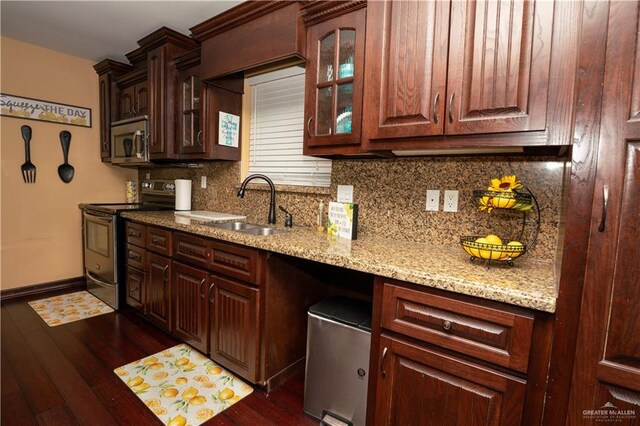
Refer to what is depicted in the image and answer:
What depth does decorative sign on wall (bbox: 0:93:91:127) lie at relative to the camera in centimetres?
284

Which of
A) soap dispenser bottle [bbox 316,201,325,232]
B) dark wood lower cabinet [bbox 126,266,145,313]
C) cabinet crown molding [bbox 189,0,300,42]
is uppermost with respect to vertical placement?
cabinet crown molding [bbox 189,0,300,42]

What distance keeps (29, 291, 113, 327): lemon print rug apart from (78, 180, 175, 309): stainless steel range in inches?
2.8

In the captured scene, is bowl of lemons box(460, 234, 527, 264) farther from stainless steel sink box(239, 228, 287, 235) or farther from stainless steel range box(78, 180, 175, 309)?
stainless steel range box(78, 180, 175, 309)

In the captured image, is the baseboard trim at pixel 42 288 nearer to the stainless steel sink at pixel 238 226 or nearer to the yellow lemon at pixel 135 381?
the yellow lemon at pixel 135 381

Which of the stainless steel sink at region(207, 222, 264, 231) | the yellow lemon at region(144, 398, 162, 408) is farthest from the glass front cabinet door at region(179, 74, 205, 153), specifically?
the yellow lemon at region(144, 398, 162, 408)

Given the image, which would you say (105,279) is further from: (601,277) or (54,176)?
(601,277)

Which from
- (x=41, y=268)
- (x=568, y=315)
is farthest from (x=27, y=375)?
(x=568, y=315)

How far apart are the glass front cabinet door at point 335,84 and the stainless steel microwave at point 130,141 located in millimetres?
1869

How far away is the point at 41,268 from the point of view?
316 centimetres

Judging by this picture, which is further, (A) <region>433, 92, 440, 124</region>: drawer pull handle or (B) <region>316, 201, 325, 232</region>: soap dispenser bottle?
(B) <region>316, 201, 325, 232</region>: soap dispenser bottle

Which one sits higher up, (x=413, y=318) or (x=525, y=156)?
(x=525, y=156)


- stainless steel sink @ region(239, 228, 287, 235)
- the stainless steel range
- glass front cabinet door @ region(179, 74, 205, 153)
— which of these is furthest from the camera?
the stainless steel range

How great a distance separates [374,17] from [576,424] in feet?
5.43

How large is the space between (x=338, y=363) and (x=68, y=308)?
8.83 feet
